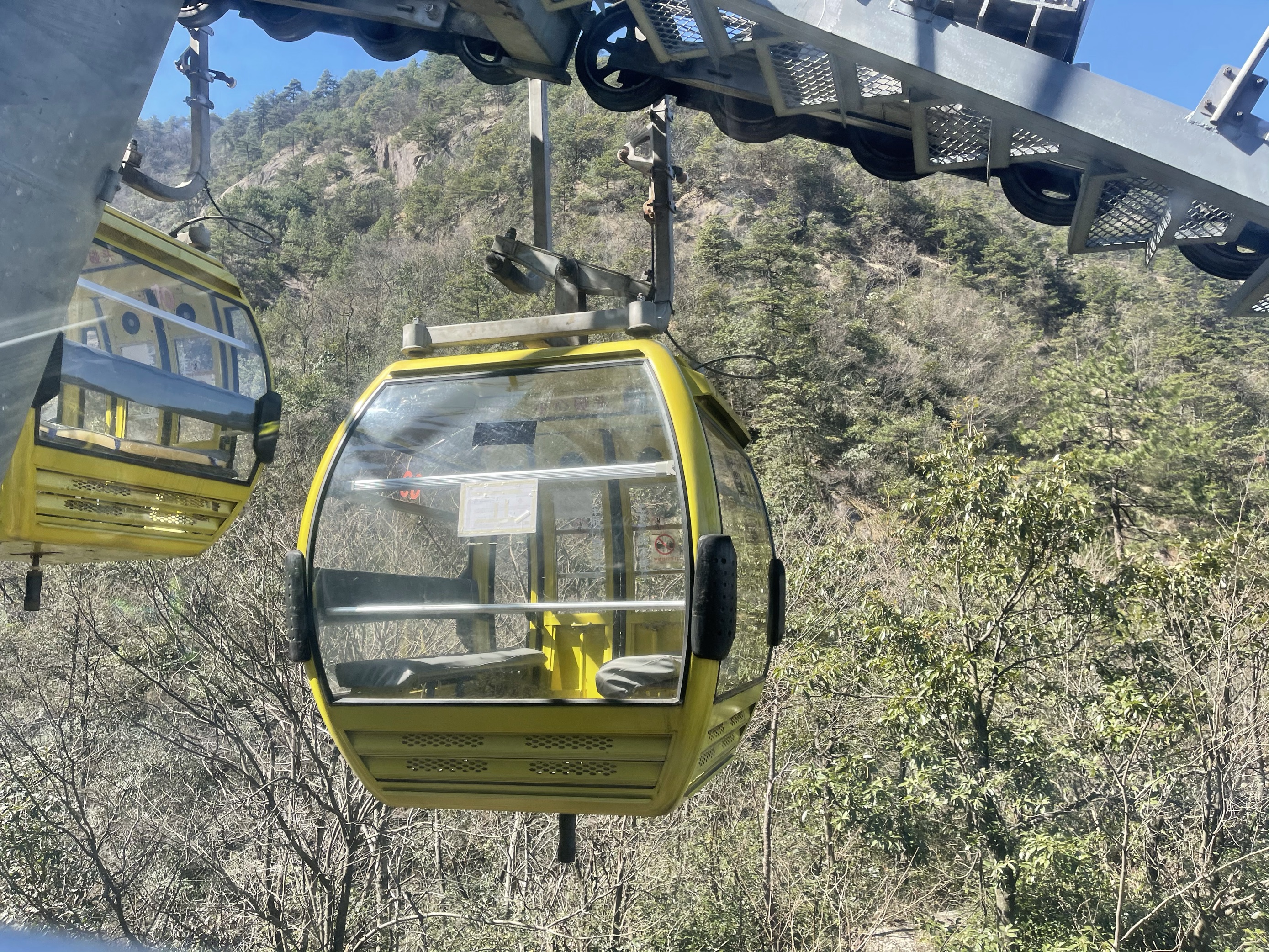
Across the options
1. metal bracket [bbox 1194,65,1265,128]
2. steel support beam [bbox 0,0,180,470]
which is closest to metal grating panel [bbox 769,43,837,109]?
metal bracket [bbox 1194,65,1265,128]

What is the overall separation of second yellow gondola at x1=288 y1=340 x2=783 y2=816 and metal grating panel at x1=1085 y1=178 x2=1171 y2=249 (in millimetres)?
1272

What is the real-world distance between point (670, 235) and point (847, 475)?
20.4 metres

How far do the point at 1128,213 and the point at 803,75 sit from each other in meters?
1.05

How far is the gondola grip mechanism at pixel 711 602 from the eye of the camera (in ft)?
7.43

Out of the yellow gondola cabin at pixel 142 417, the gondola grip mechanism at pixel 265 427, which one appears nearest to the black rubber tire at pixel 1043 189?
the yellow gondola cabin at pixel 142 417

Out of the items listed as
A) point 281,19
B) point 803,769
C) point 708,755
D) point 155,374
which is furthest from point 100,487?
point 803,769

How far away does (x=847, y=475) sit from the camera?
23375 millimetres

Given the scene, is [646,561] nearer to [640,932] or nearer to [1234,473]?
[640,932]

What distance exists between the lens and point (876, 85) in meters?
2.79

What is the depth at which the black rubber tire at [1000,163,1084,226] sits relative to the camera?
2.97 metres

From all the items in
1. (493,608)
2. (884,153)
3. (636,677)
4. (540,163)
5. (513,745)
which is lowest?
(513,745)

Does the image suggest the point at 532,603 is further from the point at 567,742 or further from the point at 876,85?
the point at 876,85

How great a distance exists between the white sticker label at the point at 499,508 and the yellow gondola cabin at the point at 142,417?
1.64 m

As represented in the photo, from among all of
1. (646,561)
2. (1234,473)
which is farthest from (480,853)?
(1234,473)
